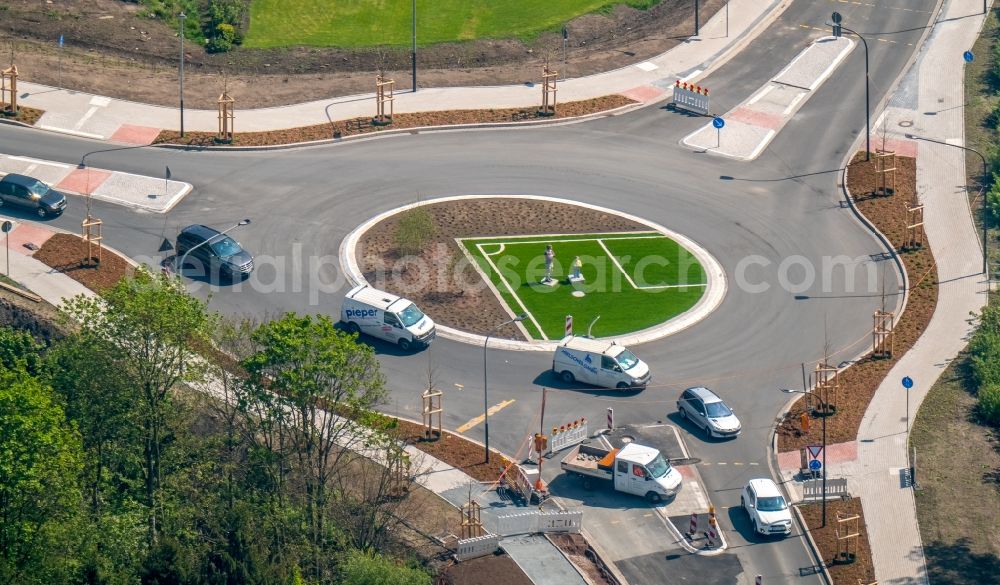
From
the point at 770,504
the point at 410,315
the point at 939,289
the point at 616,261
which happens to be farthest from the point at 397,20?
the point at 770,504

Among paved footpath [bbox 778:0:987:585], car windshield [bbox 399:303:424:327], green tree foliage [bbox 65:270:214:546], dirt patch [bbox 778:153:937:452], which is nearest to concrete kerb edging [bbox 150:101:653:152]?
dirt patch [bbox 778:153:937:452]

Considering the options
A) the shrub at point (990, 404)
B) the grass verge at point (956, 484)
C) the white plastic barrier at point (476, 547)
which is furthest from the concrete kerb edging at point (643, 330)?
the shrub at point (990, 404)

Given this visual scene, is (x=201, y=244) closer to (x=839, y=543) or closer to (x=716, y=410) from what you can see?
(x=716, y=410)

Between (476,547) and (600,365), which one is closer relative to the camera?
(476,547)

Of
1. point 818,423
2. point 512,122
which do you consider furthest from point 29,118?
point 818,423

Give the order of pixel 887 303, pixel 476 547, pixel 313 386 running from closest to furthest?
pixel 313 386 → pixel 476 547 → pixel 887 303

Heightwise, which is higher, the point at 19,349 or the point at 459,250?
Result: the point at 459,250

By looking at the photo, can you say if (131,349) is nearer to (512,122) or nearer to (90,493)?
(90,493)
